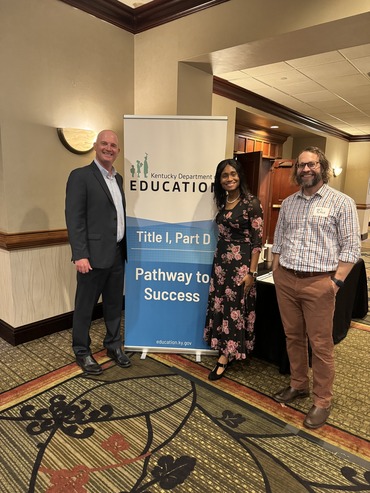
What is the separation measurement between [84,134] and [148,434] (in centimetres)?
242

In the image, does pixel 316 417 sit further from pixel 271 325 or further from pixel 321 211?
pixel 321 211

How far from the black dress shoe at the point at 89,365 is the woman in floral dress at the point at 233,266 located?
2.68 ft

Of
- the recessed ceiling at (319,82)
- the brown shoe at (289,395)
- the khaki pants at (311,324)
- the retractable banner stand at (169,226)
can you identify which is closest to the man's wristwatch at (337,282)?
the khaki pants at (311,324)

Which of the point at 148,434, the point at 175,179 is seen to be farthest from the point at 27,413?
the point at 175,179

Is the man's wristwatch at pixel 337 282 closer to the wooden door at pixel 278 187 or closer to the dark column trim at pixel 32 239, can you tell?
the dark column trim at pixel 32 239

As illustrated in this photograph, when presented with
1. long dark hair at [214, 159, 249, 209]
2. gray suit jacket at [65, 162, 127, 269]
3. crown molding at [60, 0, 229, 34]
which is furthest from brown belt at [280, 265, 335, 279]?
crown molding at [60, 0, 229, 34]

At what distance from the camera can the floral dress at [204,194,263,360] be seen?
2.25 m

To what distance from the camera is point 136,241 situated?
2584 mm

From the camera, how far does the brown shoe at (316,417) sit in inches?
78.2

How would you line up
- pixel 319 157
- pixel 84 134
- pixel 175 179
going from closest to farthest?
pixel 319 157, pixel 175 179, pixel 84 134

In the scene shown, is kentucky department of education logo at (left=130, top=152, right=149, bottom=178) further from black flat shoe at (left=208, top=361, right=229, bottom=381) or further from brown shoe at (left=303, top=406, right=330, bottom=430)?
brown shoe at (left=303, top=406, right=330, bottom=430)

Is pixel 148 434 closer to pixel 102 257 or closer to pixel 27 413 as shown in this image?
pixel 27 413

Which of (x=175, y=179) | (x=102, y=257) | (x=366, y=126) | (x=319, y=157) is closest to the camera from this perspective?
(x=319, y=157)

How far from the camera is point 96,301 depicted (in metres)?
2.54
